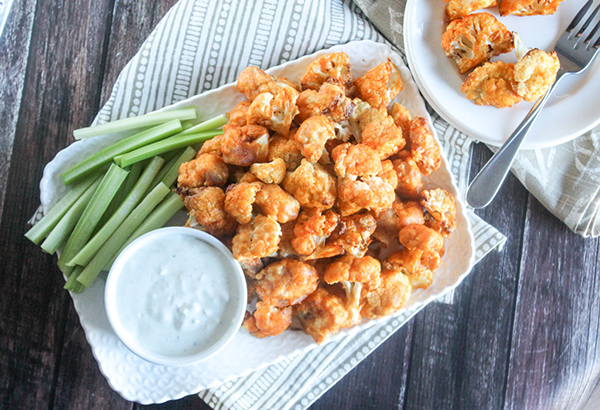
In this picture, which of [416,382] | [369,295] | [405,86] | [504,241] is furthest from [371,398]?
[405,86]

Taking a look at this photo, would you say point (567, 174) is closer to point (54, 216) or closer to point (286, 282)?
point (286, 282)

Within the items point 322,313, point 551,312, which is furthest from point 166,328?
point 551,312

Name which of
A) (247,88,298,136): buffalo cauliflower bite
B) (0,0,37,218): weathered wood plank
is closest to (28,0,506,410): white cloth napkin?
(247,88,298,136): buffalo cauliflower bite

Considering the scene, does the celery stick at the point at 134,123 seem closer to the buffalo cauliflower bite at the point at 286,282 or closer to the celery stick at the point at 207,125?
the celery stick at the point at 207,125

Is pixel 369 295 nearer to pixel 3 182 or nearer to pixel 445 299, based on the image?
pixel 445 299

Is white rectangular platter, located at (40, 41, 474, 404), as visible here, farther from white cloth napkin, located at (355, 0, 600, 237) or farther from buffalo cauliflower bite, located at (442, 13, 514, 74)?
white cloth napkin, located at (355, 0, 600, 237)

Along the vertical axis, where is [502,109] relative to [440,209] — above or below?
above
